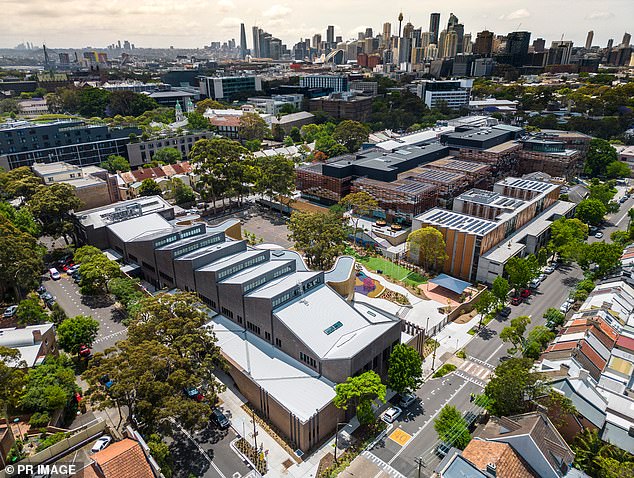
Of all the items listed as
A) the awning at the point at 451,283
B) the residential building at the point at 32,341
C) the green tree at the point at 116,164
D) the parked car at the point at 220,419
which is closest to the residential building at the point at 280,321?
the parked car at the point at 220,419

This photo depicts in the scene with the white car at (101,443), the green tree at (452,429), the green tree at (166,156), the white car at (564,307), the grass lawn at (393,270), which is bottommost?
the grass lawn at (393,270)

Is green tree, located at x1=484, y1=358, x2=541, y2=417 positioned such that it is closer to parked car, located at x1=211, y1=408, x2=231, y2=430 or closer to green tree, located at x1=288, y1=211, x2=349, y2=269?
parked car, located at x1=211, y1=408, x2=231, y2=430

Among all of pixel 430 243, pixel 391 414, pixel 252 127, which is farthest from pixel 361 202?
pixel 252 127

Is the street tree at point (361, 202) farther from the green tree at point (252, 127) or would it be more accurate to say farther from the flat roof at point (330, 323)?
the green tree at point (252, 127)

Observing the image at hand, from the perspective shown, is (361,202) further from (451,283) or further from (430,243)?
(451,283)

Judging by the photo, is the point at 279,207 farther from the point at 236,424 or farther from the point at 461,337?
the point at 236,424

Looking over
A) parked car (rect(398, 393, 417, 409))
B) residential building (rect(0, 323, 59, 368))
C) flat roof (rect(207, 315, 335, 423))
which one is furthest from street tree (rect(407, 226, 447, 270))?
residential building (rect(0, 323, 59, 368))
